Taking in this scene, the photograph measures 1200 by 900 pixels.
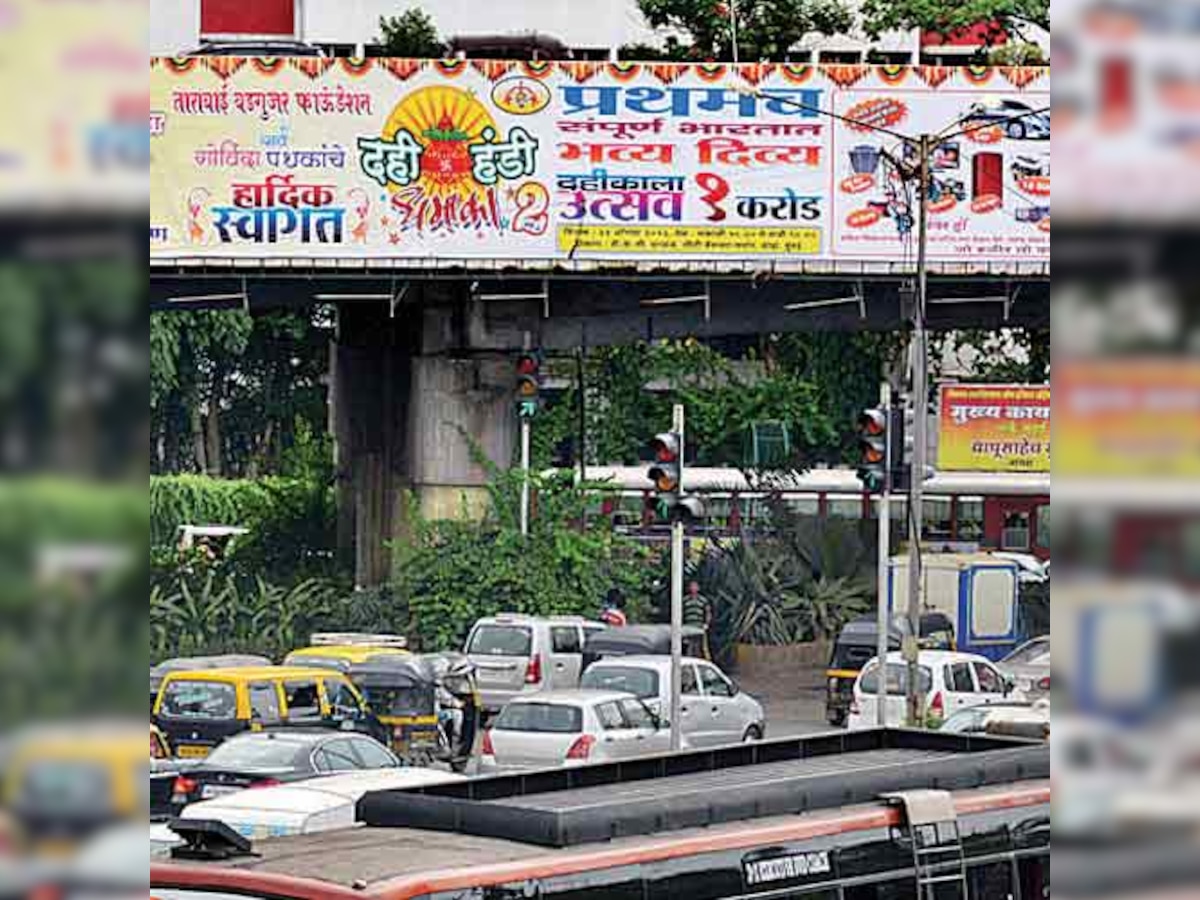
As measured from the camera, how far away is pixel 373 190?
3919cm

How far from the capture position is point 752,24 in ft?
165

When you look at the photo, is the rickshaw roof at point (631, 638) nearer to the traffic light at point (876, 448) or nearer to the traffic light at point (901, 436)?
the traffic light at point (901, 436)

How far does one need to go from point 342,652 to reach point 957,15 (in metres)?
21.5

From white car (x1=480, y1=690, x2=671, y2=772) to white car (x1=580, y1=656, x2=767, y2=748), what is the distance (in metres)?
1.62

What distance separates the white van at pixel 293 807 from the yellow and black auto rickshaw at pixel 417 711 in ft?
27.7

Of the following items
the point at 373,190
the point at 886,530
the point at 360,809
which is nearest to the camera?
the point at 360,809

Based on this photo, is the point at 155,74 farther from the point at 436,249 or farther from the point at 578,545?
the point at 578,545

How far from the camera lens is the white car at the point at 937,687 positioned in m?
29.2

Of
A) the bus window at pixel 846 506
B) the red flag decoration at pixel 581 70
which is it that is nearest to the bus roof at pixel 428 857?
the red flag decoration at pixel 581 70

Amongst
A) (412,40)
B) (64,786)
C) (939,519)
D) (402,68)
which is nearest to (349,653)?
(402,68)

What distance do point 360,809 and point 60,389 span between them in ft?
31.2

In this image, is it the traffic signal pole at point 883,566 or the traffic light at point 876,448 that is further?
the traffic signal pole at point 883,566

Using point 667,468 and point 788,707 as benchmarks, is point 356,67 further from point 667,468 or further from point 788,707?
point 667,468

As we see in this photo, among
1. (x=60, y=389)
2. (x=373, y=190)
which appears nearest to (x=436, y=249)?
(x=373, y=190)
